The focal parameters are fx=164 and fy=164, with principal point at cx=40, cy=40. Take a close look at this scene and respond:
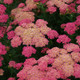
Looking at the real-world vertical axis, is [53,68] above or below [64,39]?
below

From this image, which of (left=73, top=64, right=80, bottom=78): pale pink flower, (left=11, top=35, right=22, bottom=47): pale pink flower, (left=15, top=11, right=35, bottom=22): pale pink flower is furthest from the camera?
(left=15, top=11, right=35, bottom=22): pale pink flower

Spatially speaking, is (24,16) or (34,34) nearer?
(34,34)

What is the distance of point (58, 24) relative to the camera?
105 inches

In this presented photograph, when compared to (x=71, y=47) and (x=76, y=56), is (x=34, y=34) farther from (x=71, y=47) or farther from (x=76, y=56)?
(x=76, y=56)

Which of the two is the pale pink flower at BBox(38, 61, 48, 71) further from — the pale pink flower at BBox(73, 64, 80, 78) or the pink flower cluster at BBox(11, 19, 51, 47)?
the pink flower cluster at BBox(11, 19, 51, 47)

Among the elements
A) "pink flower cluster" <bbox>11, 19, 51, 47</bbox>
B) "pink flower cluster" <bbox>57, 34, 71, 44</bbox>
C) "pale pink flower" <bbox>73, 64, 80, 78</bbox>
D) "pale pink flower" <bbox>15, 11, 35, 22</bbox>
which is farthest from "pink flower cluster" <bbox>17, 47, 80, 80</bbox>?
"pale pink flower" <bbox>15, 11, 35, 22</bbox>

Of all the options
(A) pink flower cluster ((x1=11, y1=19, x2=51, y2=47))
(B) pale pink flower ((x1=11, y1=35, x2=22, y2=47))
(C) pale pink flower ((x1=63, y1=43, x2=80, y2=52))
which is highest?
(C) pale pink flower ((x1=63, y1=43, x2=80, y2=52))

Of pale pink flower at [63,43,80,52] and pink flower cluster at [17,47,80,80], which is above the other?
pale pink flower at [63,43,80,52]

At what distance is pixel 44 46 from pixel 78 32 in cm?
53

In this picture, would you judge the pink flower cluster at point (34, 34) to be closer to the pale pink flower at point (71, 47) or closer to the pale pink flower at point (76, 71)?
the pale pink flower at point (71, 47)

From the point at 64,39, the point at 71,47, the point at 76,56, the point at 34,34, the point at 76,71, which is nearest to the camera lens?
the point at 76,71

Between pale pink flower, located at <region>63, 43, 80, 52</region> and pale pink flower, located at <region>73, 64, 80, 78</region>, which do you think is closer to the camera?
pale pink flower, located at <region>73, 64, 80, 78</region>

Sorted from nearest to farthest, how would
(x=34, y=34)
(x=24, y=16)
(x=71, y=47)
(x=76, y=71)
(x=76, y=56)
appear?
1. (x=76, y=71)
2. (x=76, y=56)
3. (x=71, y=47)
4. (x=34, y=34)
5. (x=24, y=16)

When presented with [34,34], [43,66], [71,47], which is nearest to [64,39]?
[71,47]
